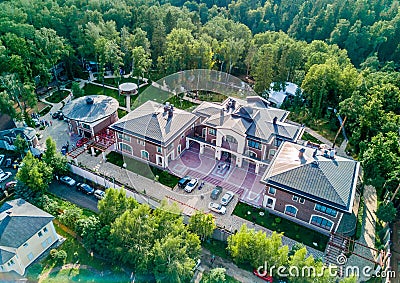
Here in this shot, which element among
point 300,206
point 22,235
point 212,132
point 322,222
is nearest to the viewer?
point 22,235

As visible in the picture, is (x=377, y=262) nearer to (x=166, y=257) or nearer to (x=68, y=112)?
(x=166, y=257)

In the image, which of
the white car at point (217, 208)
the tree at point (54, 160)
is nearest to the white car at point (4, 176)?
the tree at point (54, 160)

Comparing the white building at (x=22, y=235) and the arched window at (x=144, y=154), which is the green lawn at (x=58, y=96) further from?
the white building at (x=22, y=235)

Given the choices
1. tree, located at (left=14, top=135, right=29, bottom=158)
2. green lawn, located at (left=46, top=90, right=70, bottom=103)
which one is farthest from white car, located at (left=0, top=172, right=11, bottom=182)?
green lawn, located at (left=46, top=90, right=70, bottom=103)

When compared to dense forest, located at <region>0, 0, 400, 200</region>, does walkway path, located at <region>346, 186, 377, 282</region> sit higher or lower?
lower

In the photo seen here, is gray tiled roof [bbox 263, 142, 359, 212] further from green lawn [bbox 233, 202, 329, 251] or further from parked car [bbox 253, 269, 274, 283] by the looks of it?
parked car [bbox 253, 269, 274, 283]

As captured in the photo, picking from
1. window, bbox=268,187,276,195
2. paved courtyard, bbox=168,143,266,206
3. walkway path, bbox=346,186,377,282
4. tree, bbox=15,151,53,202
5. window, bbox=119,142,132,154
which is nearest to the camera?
walkway path, bbox=346,186,377,282

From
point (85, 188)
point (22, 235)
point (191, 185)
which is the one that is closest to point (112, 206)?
point (22, 235)

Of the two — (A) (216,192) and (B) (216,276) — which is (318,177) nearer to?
(A) (216,192)
